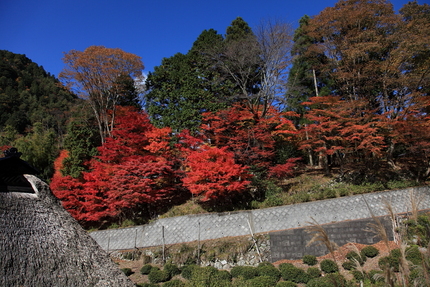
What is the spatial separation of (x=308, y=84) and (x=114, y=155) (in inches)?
591

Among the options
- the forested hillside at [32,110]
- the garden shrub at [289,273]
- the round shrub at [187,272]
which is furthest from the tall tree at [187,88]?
the garden shrub at [289,273]

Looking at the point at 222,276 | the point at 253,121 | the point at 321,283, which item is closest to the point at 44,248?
the point at 222,276

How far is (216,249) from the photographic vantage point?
11.6 m

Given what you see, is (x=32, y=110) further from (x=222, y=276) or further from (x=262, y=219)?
(x=222, y=276)

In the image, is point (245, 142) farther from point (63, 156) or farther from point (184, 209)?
point (63, 156)

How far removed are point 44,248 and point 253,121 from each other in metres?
13.1

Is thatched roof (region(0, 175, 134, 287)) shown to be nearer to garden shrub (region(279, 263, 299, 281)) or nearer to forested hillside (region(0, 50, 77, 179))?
garden shrub (region(279, 263, 299, 281))

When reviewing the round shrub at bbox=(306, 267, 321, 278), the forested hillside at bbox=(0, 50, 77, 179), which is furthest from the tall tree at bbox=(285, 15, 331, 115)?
the forested hillside at bbox=(0, 50, 77, 179)

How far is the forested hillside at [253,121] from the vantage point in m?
13.3

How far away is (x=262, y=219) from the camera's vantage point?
40.6 ft

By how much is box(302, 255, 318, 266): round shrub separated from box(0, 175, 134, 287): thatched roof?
6650 millimetres

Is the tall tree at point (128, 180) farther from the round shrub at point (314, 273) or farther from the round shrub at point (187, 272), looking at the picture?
the round shrub at point (314, 273)

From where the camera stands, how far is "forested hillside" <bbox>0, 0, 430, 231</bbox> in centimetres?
1326

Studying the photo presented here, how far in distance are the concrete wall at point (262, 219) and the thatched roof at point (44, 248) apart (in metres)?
6.81
